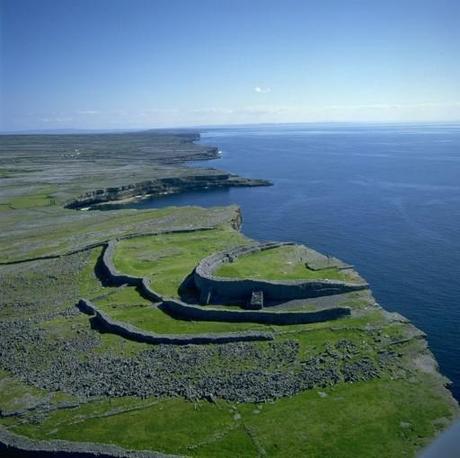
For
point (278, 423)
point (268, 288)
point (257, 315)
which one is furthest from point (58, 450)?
point (268, 288)

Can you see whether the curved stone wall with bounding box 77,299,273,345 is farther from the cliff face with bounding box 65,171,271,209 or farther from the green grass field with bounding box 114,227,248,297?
the cliff face with bounding box 65,171,271,209

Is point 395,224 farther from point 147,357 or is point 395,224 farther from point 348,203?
point 147,357

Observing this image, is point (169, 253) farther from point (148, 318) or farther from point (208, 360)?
point (208, 360)

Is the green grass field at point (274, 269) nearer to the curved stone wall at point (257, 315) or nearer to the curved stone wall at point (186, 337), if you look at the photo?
the curved stone wall at point (257, 315)

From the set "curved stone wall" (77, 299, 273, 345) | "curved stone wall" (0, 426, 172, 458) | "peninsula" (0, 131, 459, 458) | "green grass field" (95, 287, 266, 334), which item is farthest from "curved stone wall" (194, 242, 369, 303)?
"curved stone wall" (0, 426, 172, 458)

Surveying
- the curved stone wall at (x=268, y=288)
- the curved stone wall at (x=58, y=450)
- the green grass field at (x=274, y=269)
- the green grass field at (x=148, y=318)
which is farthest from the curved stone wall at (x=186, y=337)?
the curved stone wall at (x=58, y=450)
